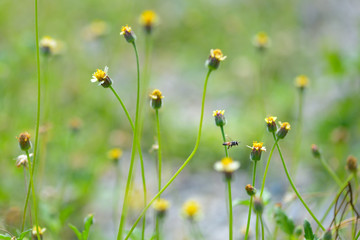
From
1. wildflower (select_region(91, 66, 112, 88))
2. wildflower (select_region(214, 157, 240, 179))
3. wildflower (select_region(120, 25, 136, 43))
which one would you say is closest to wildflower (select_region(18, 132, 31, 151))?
wildflower (select_region(91, 66, 112, 88))

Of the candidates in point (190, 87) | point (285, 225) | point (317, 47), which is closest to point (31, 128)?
point (190, 87)

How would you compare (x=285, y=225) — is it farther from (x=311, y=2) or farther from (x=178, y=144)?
(x=311, y=2)

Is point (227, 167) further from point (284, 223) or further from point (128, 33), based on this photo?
point (128, 33)

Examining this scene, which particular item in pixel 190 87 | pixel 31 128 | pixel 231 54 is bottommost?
pixel 31 128

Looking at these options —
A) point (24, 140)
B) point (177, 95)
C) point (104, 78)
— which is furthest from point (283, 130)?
point (177, 95)

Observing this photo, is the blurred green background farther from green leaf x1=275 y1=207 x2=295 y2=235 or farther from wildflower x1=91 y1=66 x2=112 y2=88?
green leaf x1=275 y1=207 x2=295 y2=235

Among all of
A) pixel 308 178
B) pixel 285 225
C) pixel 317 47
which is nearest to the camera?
pixel 285 225

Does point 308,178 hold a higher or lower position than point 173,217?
higher
